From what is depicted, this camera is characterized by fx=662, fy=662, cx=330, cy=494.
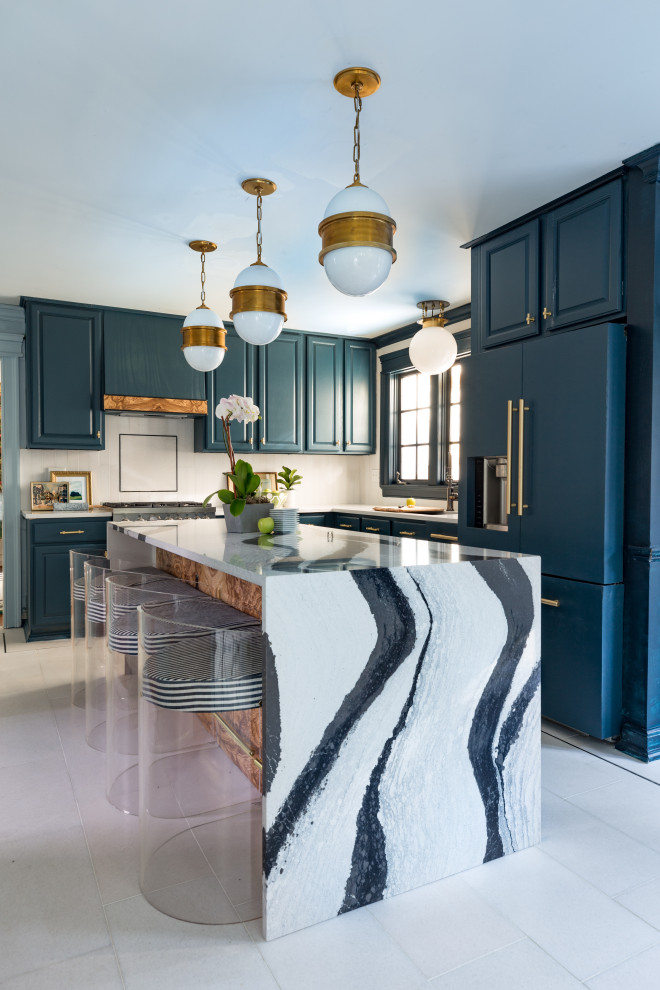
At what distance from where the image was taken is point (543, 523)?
10.0 ft

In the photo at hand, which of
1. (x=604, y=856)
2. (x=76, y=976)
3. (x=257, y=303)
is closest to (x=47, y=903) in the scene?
(x=76, y=976)

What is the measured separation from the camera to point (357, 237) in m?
2.00

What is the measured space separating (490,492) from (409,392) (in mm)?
2460

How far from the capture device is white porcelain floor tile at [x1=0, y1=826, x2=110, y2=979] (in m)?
1.60

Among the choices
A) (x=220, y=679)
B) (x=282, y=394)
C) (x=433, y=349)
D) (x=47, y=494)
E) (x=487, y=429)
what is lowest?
(x=220, y=679)

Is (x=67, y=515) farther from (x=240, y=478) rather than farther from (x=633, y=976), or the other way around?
(x=633, y=976)

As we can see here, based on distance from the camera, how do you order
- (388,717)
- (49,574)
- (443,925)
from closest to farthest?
1. (443,925)
2. (388,717)
3. (49,574)

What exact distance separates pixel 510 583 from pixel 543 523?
3.72 feet

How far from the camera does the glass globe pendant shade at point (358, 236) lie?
2.01m

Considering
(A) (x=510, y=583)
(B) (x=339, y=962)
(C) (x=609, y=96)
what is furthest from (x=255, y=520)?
(C) (x=609, y=96)

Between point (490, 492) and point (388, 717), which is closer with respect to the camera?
point (388, 717)

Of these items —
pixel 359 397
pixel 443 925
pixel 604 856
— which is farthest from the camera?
pixel 359 397

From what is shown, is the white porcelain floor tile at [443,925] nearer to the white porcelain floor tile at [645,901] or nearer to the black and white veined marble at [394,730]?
the black and white veined marble at [394,730]

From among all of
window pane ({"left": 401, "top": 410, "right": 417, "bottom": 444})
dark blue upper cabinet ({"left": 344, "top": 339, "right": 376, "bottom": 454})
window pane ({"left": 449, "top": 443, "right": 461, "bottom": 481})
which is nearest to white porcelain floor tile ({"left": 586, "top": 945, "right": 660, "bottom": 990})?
window pane ({"left": 449, "top": 443, "right": 461, "bottom": 481})
